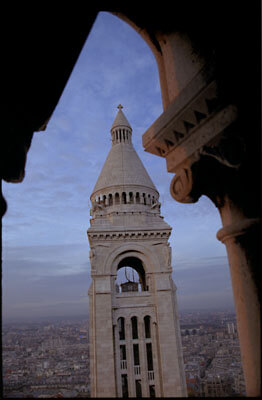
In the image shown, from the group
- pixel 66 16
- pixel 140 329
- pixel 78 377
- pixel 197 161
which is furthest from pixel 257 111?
pixel 78 377

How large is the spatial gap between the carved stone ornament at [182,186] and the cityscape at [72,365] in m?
14.9

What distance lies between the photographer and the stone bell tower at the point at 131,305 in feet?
69.5

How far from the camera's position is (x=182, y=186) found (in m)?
3.48

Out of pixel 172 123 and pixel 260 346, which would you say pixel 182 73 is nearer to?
pixel 172 123

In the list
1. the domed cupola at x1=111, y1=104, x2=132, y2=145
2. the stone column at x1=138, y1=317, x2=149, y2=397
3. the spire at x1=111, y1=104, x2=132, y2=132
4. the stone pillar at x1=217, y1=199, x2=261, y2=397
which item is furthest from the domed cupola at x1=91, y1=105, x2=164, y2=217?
the stone pillar at x1=217, y1=199, x2=261, y2=397

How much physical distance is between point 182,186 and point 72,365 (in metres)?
31.2

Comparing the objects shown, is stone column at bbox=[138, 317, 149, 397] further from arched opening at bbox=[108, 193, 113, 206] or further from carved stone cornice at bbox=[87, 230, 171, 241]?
arched opening at bbox=[108, 193, 113, 206]

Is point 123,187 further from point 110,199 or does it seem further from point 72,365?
point 72,365

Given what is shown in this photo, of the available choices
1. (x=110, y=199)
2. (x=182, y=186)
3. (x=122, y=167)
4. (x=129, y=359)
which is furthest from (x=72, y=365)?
(x=182, y=186)

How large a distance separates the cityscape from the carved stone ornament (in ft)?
48.9

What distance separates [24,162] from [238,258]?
2.18 m

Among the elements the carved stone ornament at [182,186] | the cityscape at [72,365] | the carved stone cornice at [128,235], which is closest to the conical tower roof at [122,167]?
the carved stone cornice at [128,235]

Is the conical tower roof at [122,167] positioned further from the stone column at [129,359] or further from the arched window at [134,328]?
the stone column at [129,359]

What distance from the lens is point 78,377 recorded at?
27250mm
